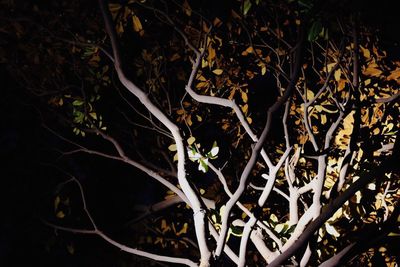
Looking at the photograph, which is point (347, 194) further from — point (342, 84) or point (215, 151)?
point (342, 84)

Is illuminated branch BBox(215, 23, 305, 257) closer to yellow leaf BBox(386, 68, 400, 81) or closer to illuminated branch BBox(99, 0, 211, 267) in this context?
illuminated branch BBox(99, 0, 211, 267)

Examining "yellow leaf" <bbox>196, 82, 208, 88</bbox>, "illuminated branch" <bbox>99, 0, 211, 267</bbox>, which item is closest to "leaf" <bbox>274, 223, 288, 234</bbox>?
"illuminated branch" <bbox>99, 0, 211, 267</bbox>

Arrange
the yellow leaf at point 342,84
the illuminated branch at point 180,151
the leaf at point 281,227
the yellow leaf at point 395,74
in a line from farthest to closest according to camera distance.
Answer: the yellow leaf at point 342,84 → the yellow leaf at point 395,74 → the leaf at point 281,227 → the illuminated branch at point 180,151

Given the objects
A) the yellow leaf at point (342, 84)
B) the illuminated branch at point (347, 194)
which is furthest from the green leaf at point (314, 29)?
the yellow leaf at point (342, 84)

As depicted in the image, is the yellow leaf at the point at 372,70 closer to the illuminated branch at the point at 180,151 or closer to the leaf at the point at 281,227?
the leaf at the point at 281,227

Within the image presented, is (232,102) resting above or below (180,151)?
above

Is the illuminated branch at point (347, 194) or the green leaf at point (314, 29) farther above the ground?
the green leaf at point (314, 29)

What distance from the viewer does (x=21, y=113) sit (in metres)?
4.81

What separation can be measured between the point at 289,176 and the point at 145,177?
2.96 metres

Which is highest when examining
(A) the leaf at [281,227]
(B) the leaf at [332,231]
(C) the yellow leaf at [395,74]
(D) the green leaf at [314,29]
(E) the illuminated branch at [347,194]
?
(D) the green leaf at [314,29]

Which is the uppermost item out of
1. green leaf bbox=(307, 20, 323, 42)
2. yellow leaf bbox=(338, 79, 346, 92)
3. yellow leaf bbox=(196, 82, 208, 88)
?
green leaf bbox=(307, 20, 323, 42)

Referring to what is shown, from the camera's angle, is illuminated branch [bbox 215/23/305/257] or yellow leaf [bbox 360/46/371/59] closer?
illuminated branch [bbox 215/23/305/257]

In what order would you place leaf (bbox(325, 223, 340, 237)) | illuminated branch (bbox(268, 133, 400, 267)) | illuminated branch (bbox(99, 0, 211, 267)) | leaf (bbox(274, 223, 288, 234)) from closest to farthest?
illuminated branch (bbox(268, 133, 400, 267)), illuminated branch (bbox(99, 0, 211, 267)), leaf (bbox(325, 223, 340, 237)), leaf (bbox(274, 223, 288, 234))

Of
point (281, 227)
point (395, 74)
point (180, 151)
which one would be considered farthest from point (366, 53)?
point (180, 151)
